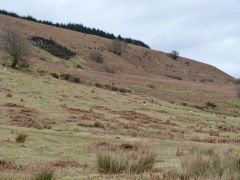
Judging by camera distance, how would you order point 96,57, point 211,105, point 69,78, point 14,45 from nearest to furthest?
point 14,45 → point 69,78 → point 211,105 → point 96,57

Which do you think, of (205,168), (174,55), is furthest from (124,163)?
(174,55)

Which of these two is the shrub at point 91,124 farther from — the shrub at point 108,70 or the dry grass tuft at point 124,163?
the shrub at point 108,70

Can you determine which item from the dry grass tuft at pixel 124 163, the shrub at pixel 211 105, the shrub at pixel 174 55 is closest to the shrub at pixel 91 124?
the dry grass tuft at pixel 124 163

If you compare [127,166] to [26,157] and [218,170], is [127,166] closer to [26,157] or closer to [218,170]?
[218,170]

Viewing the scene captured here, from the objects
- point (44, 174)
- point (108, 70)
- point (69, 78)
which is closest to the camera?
point (44, 174)

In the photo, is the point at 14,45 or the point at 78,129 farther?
the point at 14,45

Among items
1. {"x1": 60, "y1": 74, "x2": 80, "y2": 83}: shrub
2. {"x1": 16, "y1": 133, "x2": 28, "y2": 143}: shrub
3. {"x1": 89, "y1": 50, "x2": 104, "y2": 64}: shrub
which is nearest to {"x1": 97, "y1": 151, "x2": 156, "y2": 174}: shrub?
{"x1": 16, "y1": 133, "x2": 28, "y2": 143}: shrub

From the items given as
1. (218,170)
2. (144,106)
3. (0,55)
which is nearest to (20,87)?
(144,106)

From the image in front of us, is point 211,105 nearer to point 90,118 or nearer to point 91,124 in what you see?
point 90,118

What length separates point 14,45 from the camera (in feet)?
158

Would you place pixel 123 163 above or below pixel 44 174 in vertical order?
above

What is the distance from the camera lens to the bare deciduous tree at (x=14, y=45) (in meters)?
48.4

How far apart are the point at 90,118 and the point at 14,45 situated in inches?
1206

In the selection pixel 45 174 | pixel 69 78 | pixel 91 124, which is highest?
pixel 69 78
